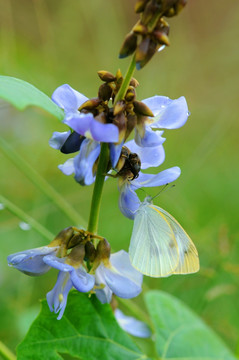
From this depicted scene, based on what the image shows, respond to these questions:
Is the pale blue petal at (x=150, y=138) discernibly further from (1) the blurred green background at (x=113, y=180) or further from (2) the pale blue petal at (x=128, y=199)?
(1) the blurred green background at (x=113, y=180)

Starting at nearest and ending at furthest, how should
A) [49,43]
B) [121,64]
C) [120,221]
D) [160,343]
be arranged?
[160,343] < [120,221] < [49,43] < [121,64]

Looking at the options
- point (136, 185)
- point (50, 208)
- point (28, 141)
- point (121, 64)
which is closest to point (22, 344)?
point (136, 185)

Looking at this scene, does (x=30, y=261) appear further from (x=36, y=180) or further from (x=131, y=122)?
(x=36, y=180)

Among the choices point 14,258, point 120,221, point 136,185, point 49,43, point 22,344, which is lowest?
point 120,221

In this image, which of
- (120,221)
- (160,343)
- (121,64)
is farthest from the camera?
(121,64)

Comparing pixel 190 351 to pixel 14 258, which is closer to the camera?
pixel 14 258

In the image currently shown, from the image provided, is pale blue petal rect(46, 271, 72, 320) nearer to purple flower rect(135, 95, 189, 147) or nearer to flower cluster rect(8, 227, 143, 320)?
flower cluster rect(8, 227, 143, 320)

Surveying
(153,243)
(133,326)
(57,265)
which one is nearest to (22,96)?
(57,265)

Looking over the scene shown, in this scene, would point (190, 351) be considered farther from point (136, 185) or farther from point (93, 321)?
point (136, 185)

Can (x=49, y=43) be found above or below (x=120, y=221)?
above
